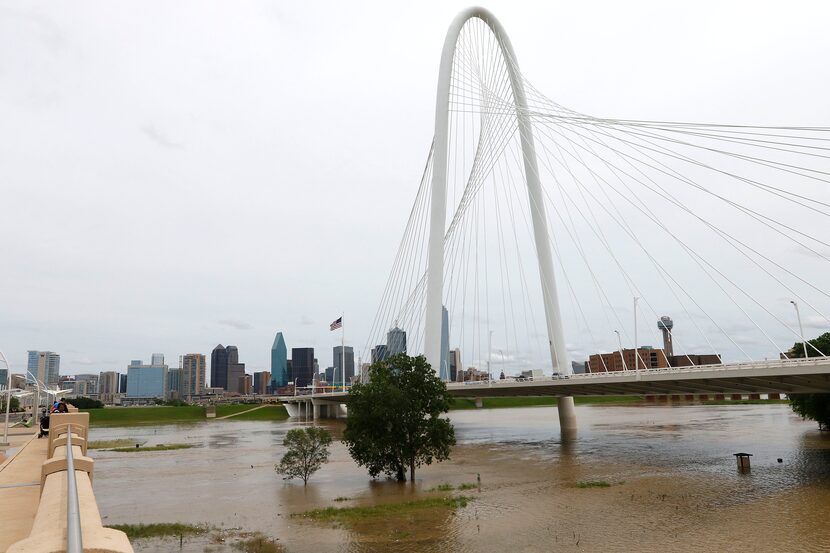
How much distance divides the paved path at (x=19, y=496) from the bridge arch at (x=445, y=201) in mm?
27421

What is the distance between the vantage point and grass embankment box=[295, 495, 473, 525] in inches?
795

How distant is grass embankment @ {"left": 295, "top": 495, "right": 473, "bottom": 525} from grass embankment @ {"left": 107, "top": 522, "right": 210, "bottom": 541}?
3702 millimetres

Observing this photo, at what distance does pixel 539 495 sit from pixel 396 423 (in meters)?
7.27

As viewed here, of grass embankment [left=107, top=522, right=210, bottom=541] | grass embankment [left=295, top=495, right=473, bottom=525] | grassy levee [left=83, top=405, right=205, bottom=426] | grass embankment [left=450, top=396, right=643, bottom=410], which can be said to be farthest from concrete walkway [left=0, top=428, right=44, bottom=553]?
grass embankment [left=450, top=396, right=643, bottom=410]

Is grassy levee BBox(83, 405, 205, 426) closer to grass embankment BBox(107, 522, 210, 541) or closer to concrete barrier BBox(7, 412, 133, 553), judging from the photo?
grass embankment BBox(107, 522, 210, 541)

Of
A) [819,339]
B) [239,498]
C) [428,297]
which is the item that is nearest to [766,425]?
[819,339]

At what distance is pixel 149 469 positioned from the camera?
119ft

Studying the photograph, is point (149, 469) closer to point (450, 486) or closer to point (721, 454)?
point (450, 486)

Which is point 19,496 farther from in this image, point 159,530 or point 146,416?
point 146,416

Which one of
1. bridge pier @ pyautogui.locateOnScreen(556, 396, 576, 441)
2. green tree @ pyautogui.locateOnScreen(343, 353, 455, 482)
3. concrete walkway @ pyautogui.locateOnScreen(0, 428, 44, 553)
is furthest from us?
bridge pier @ pyautogui.locateOnScreen(556, 396, 576, 441)

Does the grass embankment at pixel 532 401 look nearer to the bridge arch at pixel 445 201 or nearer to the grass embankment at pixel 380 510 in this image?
the bridge arch at pixel 445 201

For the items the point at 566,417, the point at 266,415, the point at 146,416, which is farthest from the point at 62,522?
the point at 266,415

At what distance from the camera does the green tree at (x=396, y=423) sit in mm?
27625

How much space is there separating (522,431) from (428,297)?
24.6 metres
